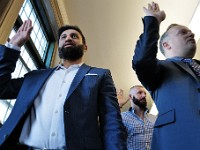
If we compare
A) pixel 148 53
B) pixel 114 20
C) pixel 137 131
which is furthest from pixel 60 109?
pixel 114 20

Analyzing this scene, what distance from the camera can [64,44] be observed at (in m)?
1.68

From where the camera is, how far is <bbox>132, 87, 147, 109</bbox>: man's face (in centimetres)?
319

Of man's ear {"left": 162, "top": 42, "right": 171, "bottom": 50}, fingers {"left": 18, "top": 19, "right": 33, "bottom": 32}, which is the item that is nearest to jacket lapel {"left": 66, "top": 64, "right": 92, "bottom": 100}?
fingers {"left": 18, "top": 19, "right": 33, "bottom": 32}

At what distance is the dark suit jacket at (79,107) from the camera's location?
3.93 feet

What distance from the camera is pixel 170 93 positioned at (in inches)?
52.4

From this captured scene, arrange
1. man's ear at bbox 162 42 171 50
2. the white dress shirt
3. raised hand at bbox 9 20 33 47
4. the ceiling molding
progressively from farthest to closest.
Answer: the ceiling molding, man's ear at bbox 162 42 171 50, raised hand at bbox 9 20 33 47, the white dress shirt

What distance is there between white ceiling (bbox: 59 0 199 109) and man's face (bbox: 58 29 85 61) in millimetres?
2008

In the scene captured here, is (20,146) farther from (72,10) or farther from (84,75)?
(72,10)

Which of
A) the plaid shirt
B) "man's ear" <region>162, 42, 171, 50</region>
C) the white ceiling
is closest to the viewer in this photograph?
"man's ear" <region>162, 42, 171, 50</region>

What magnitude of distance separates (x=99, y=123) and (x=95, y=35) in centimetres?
305

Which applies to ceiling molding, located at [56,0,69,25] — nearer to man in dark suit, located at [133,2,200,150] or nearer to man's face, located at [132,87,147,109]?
man's face, located at [132,87,147,109]

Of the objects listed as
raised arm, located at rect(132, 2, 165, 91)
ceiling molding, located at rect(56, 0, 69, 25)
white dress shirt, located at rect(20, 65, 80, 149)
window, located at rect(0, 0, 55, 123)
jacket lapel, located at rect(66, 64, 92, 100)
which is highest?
ceiling molding, located at rect(56, 0, 69, 25)

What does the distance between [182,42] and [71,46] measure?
67 cm

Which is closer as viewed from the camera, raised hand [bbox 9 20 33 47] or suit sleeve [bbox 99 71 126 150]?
suit sleeve [bbox 99 71 126 150]
